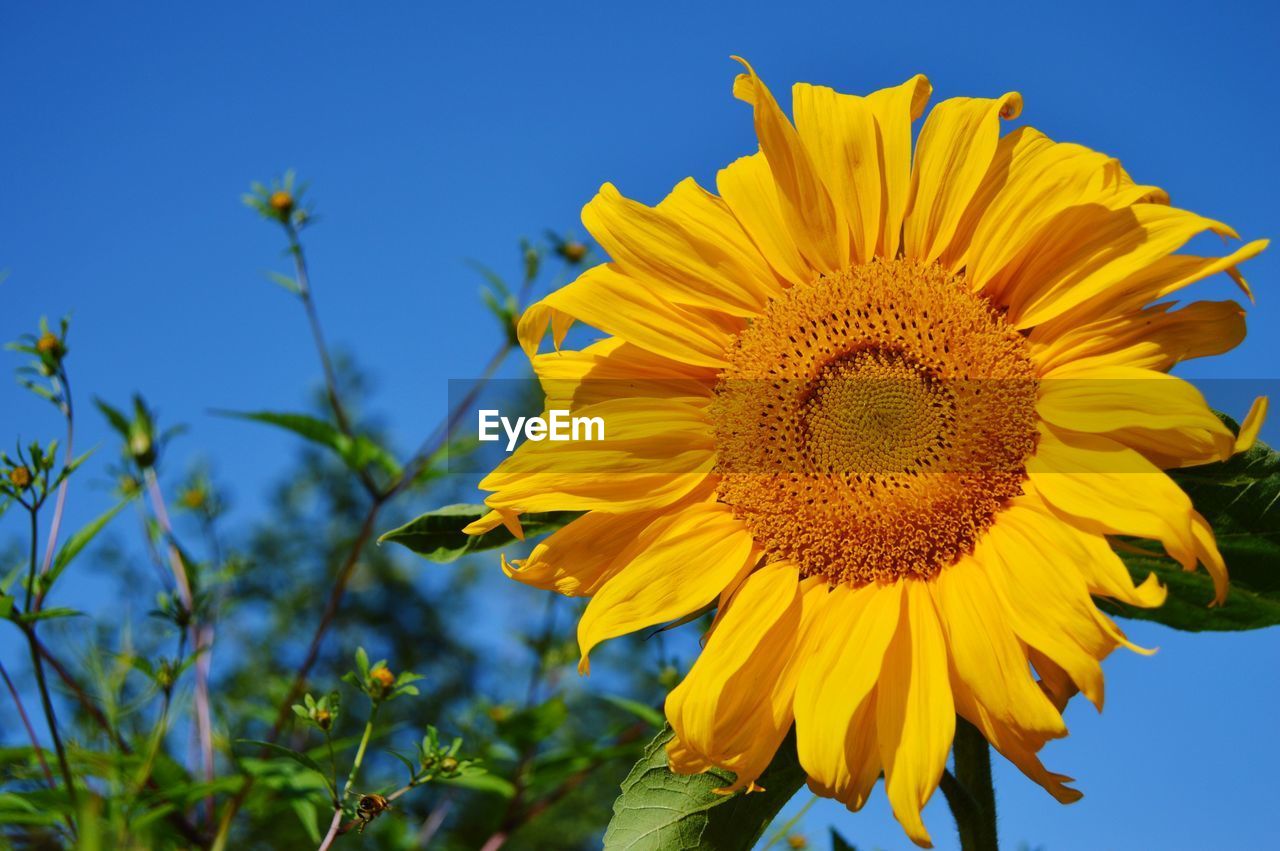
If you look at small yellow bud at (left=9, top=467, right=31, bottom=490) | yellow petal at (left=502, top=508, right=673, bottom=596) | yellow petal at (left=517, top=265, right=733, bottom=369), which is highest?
yellow petal at (left=517, top=265, right=733, bottom=369)

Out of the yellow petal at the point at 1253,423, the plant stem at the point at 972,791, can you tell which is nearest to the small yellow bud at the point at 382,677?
the plant stem at the point at 972,791

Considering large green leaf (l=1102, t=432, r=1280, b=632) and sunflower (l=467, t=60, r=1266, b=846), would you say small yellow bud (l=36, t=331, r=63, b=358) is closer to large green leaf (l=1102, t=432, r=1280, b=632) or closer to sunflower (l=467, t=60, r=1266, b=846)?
sunflower (l=467, t=60, r=1266, b=846)

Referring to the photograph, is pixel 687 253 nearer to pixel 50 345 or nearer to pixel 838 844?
pixel 838 844

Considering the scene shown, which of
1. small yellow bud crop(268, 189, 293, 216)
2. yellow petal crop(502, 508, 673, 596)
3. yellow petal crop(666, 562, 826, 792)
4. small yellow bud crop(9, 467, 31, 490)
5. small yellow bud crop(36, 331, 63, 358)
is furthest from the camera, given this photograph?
small yellow bud crop(268, 189, 293, 216)

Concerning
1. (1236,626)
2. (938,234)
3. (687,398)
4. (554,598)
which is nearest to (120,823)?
(687,398)

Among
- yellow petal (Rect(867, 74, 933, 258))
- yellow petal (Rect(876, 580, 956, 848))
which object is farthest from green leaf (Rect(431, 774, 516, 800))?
yellow petal (Rect(867, 74, 933, 258))

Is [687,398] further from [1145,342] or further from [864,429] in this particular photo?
[1145,342]
